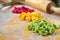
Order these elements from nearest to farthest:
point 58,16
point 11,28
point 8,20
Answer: point 11,28
point 8,20
point 58,16

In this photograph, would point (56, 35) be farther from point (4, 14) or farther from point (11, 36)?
point (4, 14)

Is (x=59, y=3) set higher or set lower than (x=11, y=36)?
higher

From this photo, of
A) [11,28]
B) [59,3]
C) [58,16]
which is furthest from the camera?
[59,3]

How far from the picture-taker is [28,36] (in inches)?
33.0

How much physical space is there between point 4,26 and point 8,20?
4.7 inches

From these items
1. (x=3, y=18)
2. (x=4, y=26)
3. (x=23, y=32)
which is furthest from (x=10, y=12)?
(x=23, y=32)

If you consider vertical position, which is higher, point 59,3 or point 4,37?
point 59,3

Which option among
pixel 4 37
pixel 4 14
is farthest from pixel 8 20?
pixel 4 37

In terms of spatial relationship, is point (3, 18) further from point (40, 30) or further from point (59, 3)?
point (59, 3)

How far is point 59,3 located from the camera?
1.56 meters

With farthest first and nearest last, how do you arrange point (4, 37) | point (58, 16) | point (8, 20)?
1. point (58, 16)
2. point (8, 20)
3. point (4, 37)

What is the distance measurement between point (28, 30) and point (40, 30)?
3.8 inches

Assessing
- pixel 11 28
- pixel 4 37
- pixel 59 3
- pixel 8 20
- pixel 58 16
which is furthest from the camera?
pixel 59 3

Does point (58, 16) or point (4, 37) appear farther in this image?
point (58, 16)
